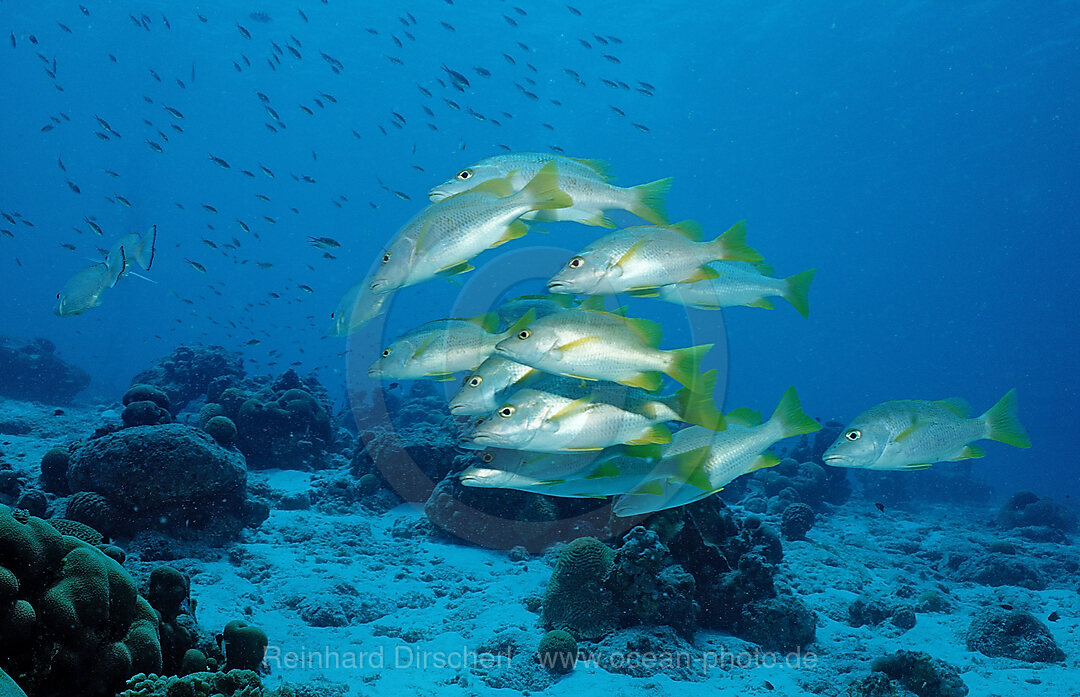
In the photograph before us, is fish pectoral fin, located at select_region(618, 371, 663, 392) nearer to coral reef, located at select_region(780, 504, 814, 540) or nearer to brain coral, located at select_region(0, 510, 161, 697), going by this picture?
brain coral, located at select_region(0, 510, 161, 697)

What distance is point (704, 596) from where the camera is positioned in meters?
6.51

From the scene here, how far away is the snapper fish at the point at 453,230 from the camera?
Result: 118 inches

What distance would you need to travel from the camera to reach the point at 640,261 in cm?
337

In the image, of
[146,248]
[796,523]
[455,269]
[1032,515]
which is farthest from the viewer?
[1032,515]

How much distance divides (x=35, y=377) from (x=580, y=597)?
24.1 meters

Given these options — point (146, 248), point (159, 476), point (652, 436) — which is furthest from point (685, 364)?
point (159, 476)

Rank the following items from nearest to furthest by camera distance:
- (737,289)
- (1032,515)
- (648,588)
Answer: (737,289) → (648,588) → (1032,515)

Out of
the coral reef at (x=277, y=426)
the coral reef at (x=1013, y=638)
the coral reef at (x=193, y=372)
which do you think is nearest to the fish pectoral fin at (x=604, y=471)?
the coral reef at (x=1013, y=638)

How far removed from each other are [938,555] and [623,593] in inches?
402

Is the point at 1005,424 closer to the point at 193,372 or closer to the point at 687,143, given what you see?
the point at 193,372

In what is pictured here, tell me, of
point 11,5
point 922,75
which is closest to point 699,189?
point 922,75

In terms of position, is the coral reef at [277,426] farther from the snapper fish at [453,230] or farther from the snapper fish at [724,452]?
the snapper fish at [724,452]

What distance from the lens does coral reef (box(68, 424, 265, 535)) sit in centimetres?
672

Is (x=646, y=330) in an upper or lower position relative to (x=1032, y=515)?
upper
